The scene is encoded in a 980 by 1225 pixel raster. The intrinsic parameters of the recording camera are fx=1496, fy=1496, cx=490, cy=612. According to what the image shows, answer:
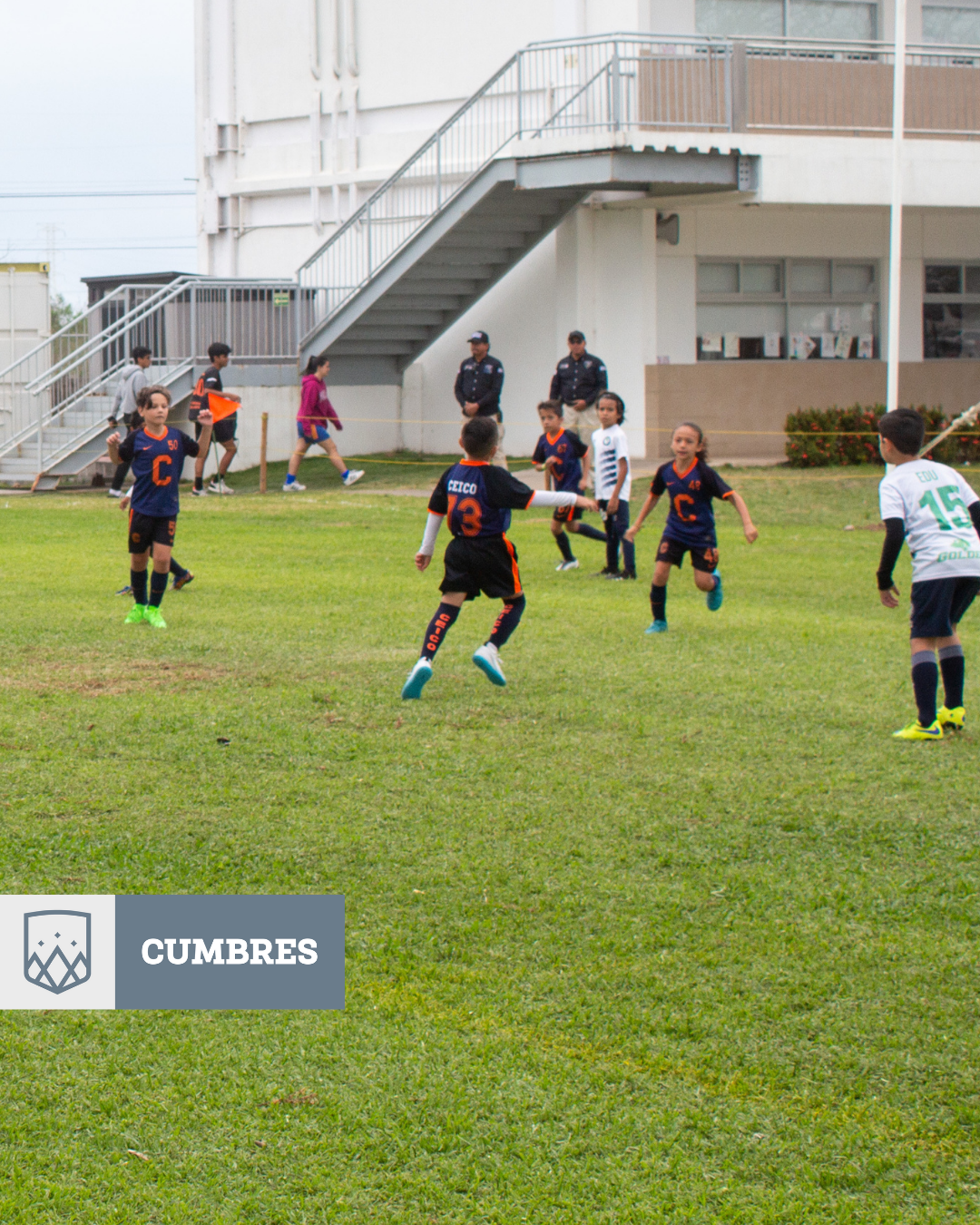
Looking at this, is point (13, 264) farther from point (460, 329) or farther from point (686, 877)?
point (686, 877)

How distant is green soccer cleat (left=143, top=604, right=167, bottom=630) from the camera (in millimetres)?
10156

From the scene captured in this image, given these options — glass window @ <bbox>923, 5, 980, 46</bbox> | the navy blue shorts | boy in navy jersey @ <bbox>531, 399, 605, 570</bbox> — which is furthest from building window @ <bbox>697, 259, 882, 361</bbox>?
the navy blue shorts

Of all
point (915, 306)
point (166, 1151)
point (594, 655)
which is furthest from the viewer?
point (915, 306)

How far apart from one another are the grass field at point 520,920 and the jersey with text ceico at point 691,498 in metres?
0.72

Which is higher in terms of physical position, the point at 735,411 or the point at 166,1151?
the point at 735,411

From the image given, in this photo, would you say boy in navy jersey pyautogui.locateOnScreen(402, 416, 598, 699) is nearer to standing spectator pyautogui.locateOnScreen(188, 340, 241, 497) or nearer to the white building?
standing spectator pyautogui.locateOnScreen(188, 340, 241, 497)

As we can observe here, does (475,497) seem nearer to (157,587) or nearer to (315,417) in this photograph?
(157,587)

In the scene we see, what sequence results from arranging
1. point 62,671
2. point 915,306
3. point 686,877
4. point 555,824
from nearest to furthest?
point 686,877 → point 555,824 → point 62,671 → point 915,306

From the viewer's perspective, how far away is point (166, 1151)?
11.2ft

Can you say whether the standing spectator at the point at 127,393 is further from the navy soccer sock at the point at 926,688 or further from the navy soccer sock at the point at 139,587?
the navy soccer sock at the point at 926,688

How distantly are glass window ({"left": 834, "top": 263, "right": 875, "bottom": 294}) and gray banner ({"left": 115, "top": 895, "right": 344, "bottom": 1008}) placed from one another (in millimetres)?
22046

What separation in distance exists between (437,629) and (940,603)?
2654mm

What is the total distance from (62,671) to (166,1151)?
5.51 metres

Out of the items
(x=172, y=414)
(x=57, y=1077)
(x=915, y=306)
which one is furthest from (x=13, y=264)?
(x=57, y=1077)
